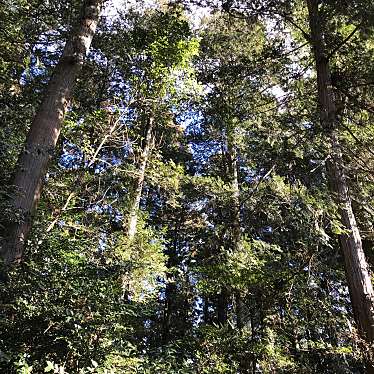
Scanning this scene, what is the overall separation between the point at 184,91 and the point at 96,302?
24.7ft

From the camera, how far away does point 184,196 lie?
44.1 feet

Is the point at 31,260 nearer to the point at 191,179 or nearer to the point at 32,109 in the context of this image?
the point at 32,109

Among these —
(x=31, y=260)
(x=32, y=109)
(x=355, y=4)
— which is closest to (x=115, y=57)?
(x=32, y=109)

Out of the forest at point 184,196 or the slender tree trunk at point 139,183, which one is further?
the slender tree trunk at point 139,183

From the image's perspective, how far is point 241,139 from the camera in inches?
553

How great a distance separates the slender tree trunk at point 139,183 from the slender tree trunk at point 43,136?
489 cm

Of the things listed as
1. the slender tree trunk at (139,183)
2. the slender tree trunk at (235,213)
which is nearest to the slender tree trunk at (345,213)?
the slender tree trunk at (235,213)

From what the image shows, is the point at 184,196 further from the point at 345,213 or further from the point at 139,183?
the point at 345,213

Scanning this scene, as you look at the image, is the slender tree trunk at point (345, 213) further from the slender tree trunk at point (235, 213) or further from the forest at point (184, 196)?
the slender tree trunk at point (235, 213)

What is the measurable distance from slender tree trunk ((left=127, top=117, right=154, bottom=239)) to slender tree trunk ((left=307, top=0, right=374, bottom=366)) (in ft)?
16.7

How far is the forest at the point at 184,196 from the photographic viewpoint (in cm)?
499

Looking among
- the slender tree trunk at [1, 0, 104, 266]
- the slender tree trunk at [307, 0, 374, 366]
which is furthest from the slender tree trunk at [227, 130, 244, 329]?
the slender tree trunk at [1, 0, 104, 266]

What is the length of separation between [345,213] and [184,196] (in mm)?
7240

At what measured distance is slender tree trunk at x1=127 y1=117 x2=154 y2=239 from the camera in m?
10.5
